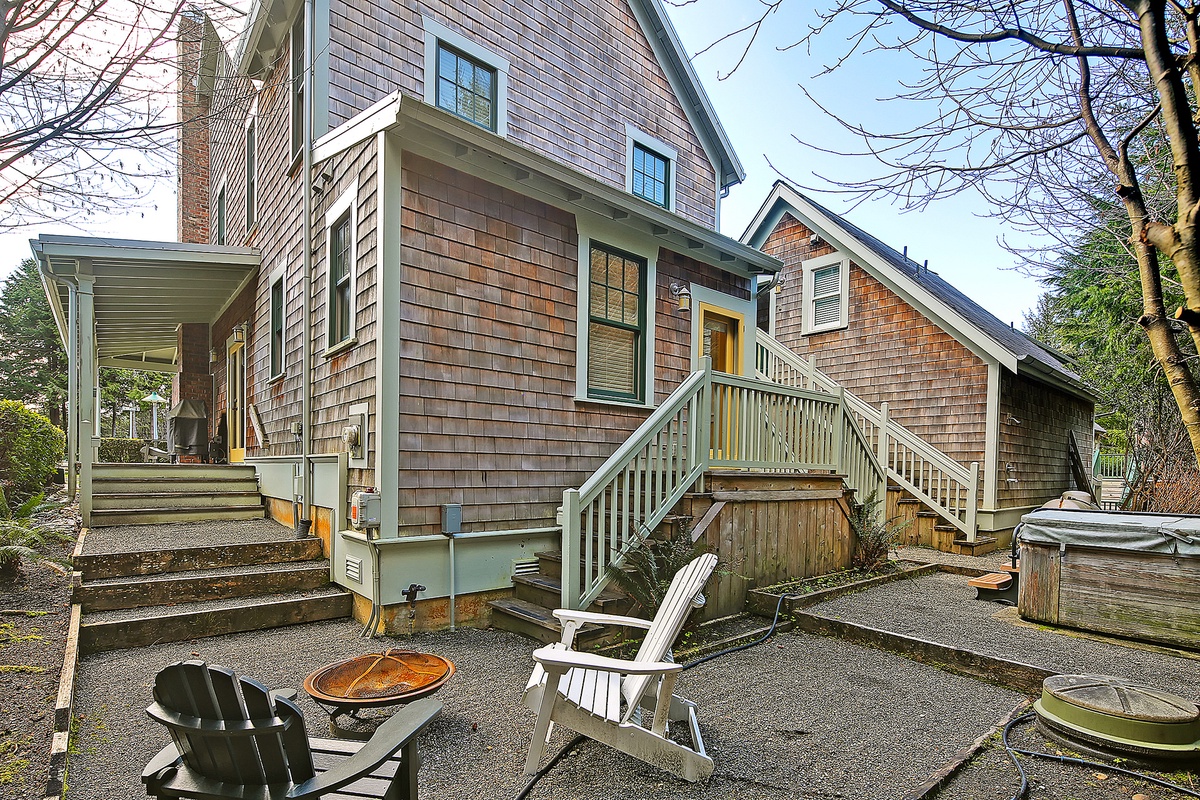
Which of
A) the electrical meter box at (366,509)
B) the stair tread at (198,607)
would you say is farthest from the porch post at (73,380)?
the electrical meter box at (366,509)

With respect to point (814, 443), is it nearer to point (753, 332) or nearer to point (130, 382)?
point (753, 332)

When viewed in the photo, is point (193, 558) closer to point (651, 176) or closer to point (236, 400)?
point (236, 400)

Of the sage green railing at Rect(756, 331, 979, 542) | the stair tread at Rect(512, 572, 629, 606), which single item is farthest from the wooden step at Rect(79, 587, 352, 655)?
the sage green railing at Rect(756, 331, 979, 542)

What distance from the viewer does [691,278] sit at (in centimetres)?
796

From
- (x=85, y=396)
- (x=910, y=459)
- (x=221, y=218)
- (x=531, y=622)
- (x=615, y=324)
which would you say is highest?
(x=221, y=218)

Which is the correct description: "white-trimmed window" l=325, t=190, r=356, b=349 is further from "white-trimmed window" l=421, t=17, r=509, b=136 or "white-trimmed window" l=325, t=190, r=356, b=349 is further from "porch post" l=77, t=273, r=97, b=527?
"porch post" l=77, t=273, r=97, b=527

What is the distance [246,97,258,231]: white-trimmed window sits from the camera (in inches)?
358

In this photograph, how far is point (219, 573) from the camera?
5488mm

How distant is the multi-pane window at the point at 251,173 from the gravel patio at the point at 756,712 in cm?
672

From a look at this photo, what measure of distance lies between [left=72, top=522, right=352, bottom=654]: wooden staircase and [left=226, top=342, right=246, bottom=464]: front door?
14.3 ft

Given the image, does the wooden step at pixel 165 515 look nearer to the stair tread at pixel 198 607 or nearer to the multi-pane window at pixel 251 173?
the stair tread at pixel 198 607

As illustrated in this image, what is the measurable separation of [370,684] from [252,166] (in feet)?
28.7

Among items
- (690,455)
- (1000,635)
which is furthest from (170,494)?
(1000,635)

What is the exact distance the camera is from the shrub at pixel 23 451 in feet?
30.6
